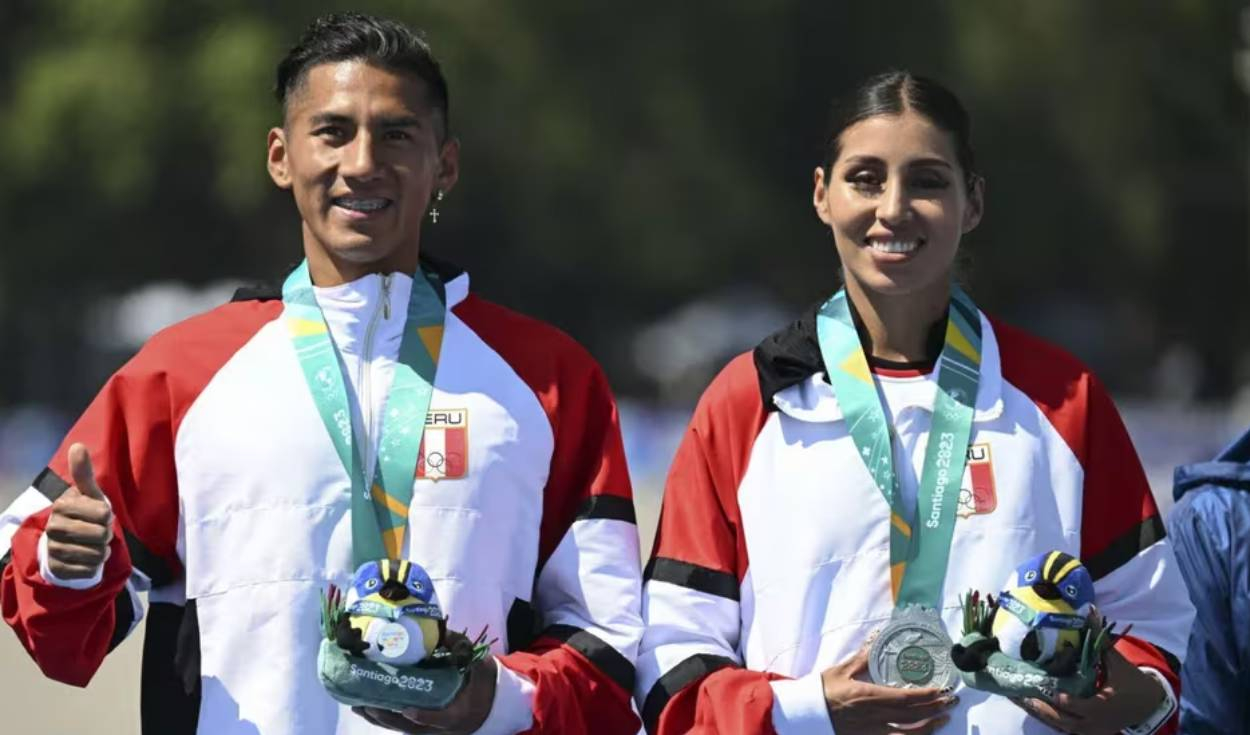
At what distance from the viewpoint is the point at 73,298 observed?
94.1 feet

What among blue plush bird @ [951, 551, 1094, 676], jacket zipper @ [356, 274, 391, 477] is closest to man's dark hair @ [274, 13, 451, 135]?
jacket zipper @ [356, 274, 391, 477]

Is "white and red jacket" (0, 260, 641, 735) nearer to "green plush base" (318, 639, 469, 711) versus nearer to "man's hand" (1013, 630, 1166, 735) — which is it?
"green plush base" (318, 639, 469, 711)

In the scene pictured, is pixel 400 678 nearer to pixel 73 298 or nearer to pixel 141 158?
pixel 141 158

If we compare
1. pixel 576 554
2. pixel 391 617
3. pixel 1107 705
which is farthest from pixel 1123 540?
pixel 391 617

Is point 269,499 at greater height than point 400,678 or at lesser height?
greater

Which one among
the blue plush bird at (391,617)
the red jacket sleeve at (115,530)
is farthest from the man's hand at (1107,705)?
the red jacket sleeve at (115,530)

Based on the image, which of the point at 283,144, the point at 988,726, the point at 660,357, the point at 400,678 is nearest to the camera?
the point at 400,678

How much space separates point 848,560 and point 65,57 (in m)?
24.7

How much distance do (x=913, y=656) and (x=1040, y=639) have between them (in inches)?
11.1

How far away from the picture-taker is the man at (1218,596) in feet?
14.8

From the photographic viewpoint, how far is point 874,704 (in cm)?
398

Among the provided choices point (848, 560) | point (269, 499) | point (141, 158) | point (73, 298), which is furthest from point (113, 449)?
point (73, 298)

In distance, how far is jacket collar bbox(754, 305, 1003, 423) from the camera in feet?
13.9

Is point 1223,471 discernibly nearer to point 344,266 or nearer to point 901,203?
point 901,203
